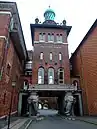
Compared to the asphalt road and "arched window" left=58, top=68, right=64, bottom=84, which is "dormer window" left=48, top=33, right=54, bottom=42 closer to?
"arched window" left=58, top=68, right=64, bottom=84

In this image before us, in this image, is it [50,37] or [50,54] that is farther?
[50,37]

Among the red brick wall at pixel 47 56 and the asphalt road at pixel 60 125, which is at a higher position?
the red brick wall at pixel 47 56

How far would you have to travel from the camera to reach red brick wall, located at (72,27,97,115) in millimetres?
20984

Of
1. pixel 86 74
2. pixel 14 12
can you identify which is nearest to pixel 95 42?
pixel 86 74

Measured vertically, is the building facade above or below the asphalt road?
above

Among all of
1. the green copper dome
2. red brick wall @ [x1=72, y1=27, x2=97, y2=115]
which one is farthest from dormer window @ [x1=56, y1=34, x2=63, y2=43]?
the green copper dome

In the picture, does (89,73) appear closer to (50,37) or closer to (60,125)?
(50,37)

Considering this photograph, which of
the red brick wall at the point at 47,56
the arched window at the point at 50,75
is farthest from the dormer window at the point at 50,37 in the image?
the arched window at the point at 50,75

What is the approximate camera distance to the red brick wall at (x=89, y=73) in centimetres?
2098

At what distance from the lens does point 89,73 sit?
74.5ft

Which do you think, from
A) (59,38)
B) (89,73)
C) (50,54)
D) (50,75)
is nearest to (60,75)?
(50,75)

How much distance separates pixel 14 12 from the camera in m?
17.1

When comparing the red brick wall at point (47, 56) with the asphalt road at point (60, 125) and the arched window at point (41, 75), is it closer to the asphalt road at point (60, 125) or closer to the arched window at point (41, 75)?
the arched window at point (41, 75)

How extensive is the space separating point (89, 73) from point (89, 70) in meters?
0.46
